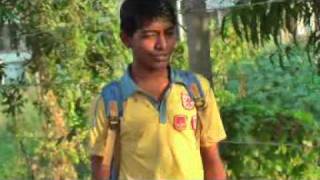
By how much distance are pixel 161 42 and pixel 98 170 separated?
17.2 inches

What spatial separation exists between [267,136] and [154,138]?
1.49 m

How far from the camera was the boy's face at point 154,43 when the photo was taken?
2.26 meters

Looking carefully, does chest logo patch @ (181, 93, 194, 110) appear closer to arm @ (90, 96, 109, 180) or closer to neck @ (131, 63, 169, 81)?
neck @ (131, 63, 169, 81)

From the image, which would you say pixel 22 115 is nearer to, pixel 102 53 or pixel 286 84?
pixel 102 53

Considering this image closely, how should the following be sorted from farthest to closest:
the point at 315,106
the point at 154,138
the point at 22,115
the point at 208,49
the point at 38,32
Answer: the point at 22,115 < the point at 38,32 < the point at 315,106 < the point at 208,49 < the point at 154,138

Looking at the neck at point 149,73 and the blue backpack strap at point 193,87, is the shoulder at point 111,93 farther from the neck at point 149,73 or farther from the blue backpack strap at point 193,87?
the blue backpack strap at point 193,87

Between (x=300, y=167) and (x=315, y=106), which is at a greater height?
(x=315, y=106)

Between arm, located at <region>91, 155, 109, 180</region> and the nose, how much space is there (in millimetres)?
383

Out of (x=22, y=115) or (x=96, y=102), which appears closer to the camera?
(x=96, y=102)

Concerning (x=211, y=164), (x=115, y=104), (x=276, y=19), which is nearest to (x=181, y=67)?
(x=276, y=19)

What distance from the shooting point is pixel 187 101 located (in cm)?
233

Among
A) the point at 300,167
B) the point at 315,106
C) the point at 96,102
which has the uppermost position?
the point at 96,102

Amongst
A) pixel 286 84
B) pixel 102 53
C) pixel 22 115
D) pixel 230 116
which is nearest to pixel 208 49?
pixel 230 116

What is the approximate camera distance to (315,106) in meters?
3.89
